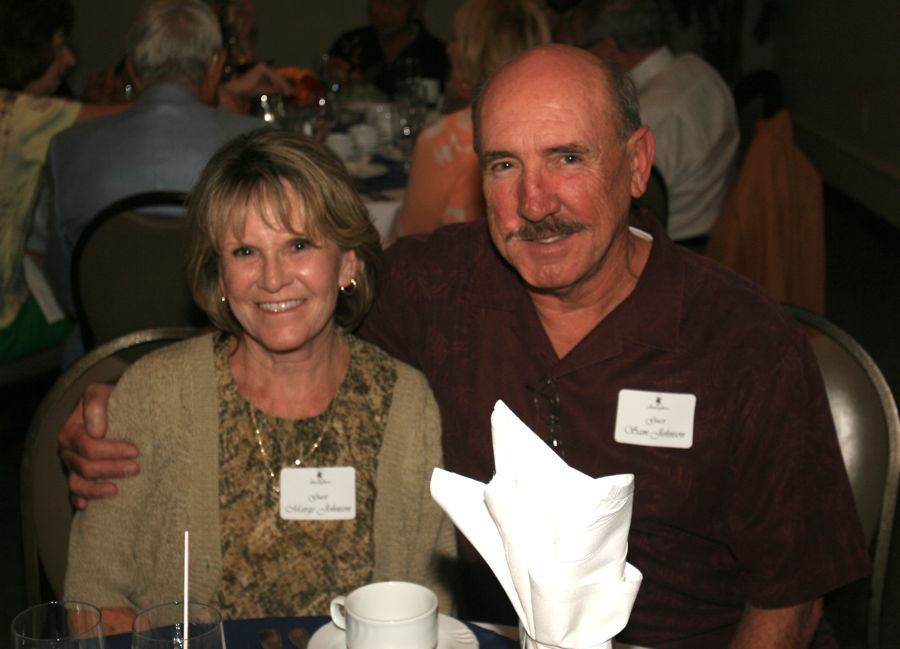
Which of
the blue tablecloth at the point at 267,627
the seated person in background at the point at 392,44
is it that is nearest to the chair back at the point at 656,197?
the blue tablecloth at the point at 267,627

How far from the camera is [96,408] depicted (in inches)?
81.9

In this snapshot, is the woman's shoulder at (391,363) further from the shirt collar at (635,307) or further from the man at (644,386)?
the shirt collar at (635,307)

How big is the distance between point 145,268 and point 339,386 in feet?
4.57

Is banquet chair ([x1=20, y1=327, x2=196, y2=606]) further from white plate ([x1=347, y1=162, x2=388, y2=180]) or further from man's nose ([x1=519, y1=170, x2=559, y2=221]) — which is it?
white plate ([x1=347, y1=162, x2=388, y2=180])

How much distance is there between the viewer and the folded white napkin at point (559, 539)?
3.58 ft

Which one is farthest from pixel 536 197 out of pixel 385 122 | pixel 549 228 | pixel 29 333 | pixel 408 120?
pixel 385 122

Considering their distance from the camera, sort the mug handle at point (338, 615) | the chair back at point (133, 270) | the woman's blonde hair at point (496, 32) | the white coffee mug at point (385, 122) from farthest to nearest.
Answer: the white coffee mug at point (385, 122) < the woman's blonde hair at point (496, 32) < the chair back at point (133, 270) < the mug handle at point (338, 615)

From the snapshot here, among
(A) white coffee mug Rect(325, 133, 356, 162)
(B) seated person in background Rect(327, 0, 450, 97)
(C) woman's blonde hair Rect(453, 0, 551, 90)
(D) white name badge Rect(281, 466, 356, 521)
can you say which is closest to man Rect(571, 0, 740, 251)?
(C) woman's blonde hair Rect(453, 0, 551, 90)

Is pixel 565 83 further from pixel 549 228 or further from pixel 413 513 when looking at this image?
pixel 413 513

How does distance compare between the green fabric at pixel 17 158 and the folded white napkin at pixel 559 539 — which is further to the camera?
the green fabric at pixel 17 158

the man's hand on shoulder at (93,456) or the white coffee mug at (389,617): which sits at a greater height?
the man's hand on shoulder at (93,456)

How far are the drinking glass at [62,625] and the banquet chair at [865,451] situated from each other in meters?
1.49

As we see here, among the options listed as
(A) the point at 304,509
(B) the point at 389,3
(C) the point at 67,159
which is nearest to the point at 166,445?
(A) the point at 304,509

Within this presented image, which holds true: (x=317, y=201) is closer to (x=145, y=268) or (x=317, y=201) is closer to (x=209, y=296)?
(x=209, y=296)
